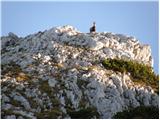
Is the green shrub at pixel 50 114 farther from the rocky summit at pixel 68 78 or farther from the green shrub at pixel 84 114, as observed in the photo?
the green shrub at pixel 84 114

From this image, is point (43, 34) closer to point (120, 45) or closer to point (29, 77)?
point (120, 45)

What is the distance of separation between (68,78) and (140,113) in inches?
425

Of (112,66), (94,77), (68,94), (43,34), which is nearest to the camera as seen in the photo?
(68,94)

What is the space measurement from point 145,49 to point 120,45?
5.77m

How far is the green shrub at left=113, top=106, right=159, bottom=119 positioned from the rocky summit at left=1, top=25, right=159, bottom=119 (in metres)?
1.34

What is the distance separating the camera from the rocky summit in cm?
5297

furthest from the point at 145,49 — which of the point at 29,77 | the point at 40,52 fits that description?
the point at 29,77

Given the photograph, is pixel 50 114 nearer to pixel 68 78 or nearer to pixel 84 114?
pixel 84 114

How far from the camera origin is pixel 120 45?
245 feet

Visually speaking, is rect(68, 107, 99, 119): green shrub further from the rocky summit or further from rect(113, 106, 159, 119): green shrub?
rect(113, 106, 159, 119): green shrub

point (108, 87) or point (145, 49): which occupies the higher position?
point (145, 49)

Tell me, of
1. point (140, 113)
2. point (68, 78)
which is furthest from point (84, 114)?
point (68, 78)

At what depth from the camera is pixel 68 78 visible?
5925cm

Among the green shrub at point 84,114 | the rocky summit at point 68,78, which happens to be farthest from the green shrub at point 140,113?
the green shrub at point 84,114
